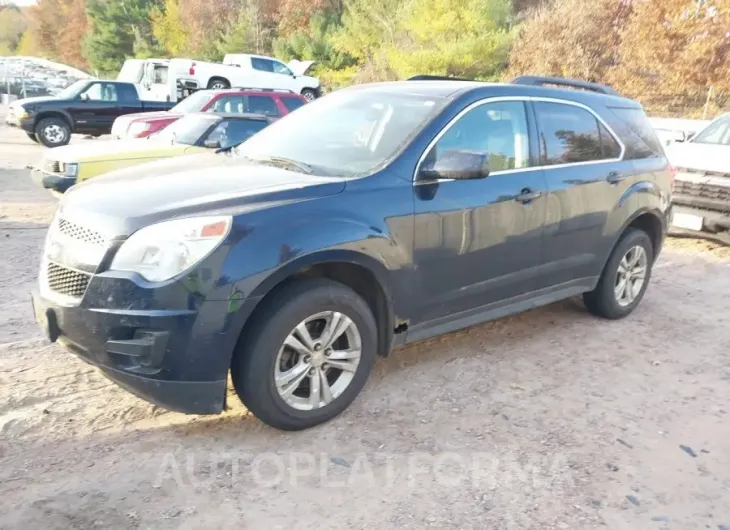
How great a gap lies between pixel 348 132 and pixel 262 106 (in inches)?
338

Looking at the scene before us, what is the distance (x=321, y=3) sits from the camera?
141ft

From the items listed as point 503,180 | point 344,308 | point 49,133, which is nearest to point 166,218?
point 344,308

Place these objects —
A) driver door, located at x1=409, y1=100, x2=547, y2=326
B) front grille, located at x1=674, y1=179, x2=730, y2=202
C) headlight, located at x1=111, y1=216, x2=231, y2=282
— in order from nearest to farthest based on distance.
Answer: headlight, located at x1=111, y1=216, x2=231, y2=282
driver door, located at x1=409, y1=100, x2=547, y2=326
front grille, located at x1=674, y1=179, x2=730, y2=202

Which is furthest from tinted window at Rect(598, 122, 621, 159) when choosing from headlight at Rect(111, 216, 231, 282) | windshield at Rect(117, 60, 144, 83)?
windshield at Rect(117, 60, 144, 83)

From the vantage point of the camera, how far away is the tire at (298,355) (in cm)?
311

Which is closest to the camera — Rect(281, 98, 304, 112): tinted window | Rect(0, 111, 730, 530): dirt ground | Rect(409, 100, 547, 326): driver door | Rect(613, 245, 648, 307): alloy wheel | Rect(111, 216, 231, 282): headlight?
Rect(0, 111, 730, 530): dirt ground

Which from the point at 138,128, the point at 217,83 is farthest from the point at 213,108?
the point at 217,83

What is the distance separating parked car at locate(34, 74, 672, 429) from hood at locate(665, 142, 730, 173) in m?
3.58

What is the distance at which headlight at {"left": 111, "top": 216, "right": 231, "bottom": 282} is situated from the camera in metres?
2.90

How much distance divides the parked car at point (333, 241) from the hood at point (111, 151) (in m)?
3.97

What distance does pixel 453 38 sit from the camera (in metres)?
27.1

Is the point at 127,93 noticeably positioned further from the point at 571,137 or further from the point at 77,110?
the point at 571,137

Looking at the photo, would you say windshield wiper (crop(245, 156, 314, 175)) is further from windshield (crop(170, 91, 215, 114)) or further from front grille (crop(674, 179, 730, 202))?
windshield (crop(170, 91, 215, 114))

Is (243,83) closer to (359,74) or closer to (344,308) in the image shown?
(359,74)
